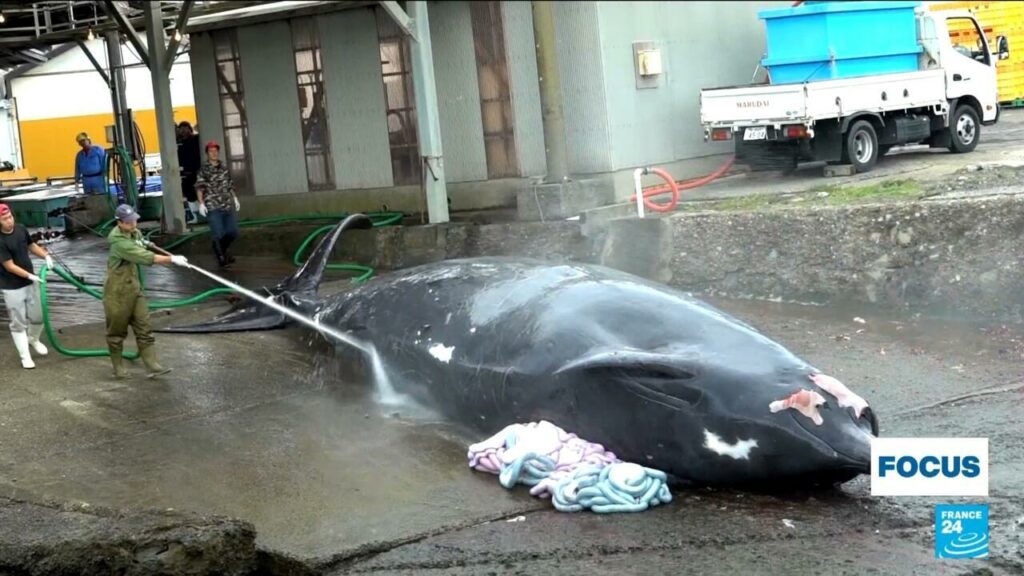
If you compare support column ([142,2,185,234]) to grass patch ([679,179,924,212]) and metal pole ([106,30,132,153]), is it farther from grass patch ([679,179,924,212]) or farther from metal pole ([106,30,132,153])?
grass patch ([679,179,924,212])

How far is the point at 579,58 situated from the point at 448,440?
29.6 ft

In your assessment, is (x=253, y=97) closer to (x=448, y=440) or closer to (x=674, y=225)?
(x=674, y=225)

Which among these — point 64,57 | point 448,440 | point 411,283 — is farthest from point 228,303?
point 64,57

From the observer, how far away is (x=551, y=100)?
14234mm

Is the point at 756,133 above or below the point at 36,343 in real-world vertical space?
above

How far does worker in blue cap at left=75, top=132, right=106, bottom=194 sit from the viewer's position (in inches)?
1008

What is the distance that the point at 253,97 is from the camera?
2106 cm

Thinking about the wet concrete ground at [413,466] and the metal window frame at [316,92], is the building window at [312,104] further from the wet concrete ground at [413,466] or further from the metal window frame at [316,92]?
the wet concrete ground at [413,466]

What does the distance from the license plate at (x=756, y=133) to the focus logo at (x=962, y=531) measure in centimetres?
1228

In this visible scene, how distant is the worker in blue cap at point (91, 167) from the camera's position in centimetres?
2559

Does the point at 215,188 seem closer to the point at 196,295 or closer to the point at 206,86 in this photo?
the point at 196,295

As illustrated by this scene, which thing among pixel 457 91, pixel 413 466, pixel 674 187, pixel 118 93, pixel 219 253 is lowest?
pixel 413 466

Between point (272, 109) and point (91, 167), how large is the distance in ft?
22.4

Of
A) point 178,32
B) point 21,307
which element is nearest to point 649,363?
point 21,307
